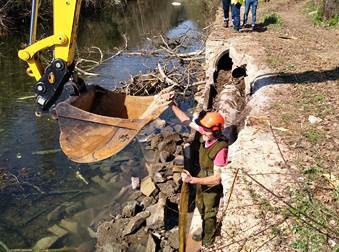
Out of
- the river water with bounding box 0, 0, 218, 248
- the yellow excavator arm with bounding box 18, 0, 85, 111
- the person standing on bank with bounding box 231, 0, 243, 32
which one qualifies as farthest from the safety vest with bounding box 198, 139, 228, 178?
the person standing on bank with bounding box 231, 0, 243, 32

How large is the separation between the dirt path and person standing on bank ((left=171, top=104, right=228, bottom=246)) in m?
0.36

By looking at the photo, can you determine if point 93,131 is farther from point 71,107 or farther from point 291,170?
point 291,170

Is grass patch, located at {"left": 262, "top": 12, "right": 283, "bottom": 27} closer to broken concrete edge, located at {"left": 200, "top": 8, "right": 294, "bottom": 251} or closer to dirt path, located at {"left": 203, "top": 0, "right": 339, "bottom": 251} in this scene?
dirt path, located at {"left": 203, "top": 0, "right": 339, "bottom": 251}

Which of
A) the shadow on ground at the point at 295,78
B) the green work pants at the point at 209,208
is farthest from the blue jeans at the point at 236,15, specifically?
the green work pants at the point at 209,208

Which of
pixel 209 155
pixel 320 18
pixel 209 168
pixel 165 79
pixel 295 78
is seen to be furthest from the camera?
pixel 320 18

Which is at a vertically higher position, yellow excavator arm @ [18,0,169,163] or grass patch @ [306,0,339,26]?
yellow excavator arm @ [18,0,169,163]

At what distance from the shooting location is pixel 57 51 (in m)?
5.80

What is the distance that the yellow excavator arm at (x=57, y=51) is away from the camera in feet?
18.6

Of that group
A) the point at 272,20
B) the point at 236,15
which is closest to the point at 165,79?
the point at 236,15

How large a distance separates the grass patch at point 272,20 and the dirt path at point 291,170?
5.58m

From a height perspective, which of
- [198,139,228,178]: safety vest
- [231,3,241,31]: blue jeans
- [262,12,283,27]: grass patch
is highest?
[198,139,228,178]: safety vest

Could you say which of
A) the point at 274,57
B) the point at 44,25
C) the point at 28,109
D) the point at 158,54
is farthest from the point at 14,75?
the point at 274,57

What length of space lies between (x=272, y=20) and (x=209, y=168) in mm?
11955

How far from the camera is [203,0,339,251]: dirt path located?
4938 millimetres
